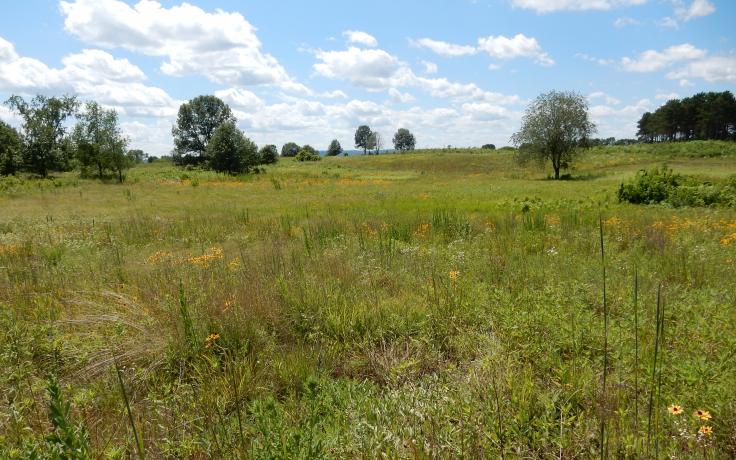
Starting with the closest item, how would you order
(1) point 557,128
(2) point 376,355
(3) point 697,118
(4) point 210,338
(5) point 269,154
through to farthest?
(4) point 210,338, (2) point 376,355, (1) point 557,128, (5) point 269,154, (3) point 697,118

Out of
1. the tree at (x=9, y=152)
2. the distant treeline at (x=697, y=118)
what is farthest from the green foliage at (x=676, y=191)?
the distant treeline at (x=697, y=118)

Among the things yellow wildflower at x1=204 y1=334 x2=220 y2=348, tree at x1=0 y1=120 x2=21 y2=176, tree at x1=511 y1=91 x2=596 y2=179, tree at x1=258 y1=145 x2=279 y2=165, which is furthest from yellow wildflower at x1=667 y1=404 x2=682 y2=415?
tree at x1=258 y1=145 x2=279 y2=165

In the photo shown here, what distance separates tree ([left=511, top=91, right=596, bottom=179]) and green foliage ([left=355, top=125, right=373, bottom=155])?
352ft

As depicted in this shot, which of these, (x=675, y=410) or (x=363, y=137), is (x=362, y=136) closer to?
(x=363, y=137)

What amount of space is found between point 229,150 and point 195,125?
29.5 meters

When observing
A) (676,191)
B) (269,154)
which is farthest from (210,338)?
(269,154)

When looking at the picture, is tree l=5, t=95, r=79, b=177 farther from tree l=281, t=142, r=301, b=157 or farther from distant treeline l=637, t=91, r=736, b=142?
distant treeline l=637, t=91, r=736, b=142

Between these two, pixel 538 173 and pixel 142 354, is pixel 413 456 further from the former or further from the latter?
pixel 538 173

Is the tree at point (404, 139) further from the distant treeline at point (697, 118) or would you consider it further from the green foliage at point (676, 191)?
the green foliage at point (676, 191)

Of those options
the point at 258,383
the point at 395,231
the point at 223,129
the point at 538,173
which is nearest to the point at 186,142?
the point at 223,129

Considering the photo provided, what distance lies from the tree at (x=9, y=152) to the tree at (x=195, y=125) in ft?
87.1

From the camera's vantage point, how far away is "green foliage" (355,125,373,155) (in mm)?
147250

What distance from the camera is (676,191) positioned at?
16203 millimetres

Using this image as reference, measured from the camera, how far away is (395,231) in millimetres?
10227
